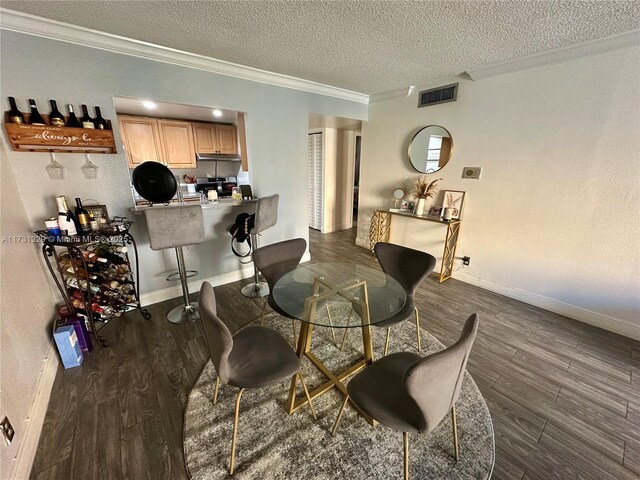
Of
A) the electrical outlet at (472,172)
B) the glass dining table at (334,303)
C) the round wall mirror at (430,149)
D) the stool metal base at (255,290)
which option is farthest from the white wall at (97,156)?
the electrical outlet at (472,172)

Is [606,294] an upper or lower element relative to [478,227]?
lower

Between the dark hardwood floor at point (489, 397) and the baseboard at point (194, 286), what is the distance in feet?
0.51

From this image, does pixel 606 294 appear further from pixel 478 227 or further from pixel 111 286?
pixel 111 286

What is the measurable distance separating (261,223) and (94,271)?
1.51 metres

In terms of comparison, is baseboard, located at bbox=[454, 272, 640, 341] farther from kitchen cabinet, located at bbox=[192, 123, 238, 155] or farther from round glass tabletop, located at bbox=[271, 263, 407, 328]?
kitchen cabinet, located at bbox=[192, 123, 238, 155]

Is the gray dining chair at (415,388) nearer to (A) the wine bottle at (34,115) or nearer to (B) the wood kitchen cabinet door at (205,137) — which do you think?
(A) the wine bottle at (34,115)

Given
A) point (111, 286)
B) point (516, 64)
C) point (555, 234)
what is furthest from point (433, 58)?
point (111, 286)

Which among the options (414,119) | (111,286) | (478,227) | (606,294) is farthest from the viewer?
(414,119)

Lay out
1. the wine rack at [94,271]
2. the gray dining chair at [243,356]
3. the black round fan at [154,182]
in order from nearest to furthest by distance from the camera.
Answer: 1. the gray dining chair at [243,356]
2. the wine rack at [94,271]
3. the black round fan at [154,182]

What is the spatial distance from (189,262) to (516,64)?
4.09 metres

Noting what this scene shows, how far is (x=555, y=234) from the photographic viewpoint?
2588 mm

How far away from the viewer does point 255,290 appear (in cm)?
304

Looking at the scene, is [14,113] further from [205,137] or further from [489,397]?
[489,397]

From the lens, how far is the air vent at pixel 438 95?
3.05 metres
